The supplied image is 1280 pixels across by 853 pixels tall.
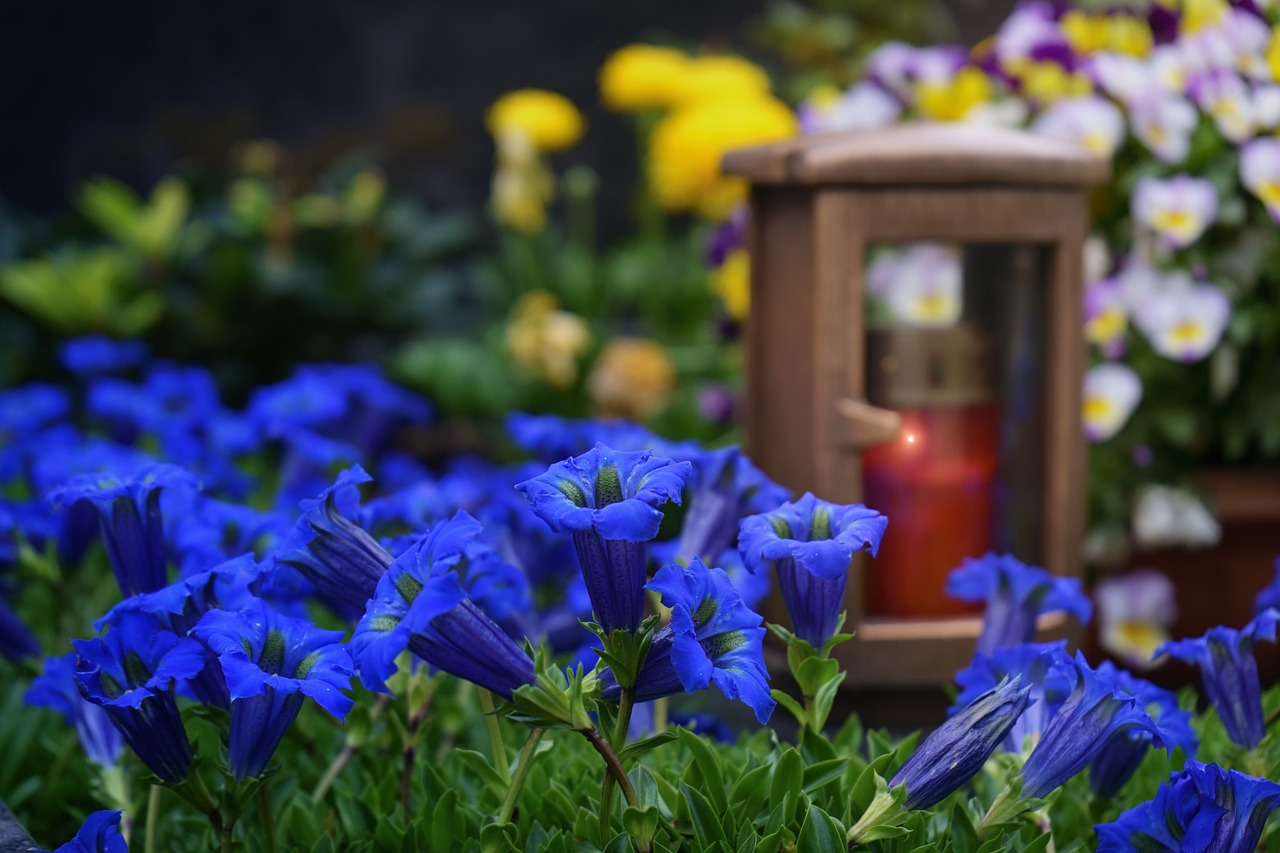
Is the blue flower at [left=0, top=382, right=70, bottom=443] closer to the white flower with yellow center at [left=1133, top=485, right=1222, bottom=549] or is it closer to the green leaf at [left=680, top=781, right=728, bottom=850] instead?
the green leaf at [left=680, top=781, right=728, bottom=850]

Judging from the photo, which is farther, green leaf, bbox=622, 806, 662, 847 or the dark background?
the dark background

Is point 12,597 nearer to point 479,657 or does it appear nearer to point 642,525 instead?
point 479,657

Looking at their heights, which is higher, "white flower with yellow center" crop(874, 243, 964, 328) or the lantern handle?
"white flower with yellow center" crop(874, 243, 964, 328)

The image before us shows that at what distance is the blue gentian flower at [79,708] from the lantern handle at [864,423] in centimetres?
90

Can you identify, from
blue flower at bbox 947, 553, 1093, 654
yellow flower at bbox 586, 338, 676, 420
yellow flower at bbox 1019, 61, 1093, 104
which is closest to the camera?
blue flower at bbox 947, 553, 1093, 654

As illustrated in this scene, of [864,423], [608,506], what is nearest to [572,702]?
[608,506]

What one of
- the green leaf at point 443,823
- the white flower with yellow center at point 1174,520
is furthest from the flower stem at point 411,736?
the white flower with yellow center at point 1174,520

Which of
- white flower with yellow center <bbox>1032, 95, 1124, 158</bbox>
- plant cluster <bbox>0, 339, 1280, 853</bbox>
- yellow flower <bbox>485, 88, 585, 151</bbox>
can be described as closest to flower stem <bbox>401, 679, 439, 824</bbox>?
plant cluster <bbox>0, 339, 1280, 853</bbox>

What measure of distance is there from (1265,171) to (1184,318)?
0.88 ft

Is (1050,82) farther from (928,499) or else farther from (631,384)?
(631,384)

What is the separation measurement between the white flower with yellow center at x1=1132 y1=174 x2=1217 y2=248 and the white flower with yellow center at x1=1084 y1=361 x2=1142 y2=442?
237mm

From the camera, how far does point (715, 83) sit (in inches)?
149

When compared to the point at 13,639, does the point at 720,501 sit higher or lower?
→ higher

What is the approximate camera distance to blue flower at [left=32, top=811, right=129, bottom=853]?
1.01m
